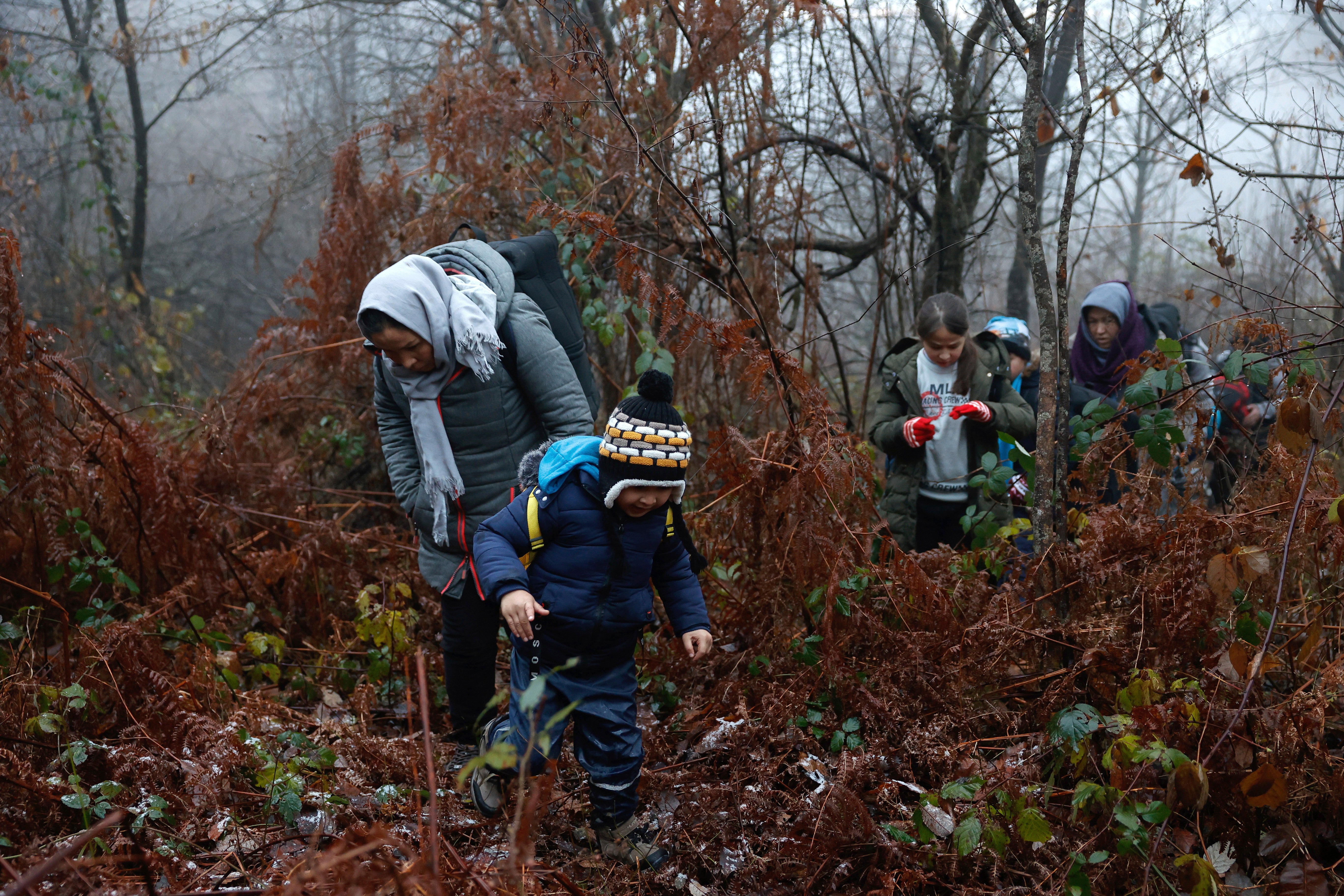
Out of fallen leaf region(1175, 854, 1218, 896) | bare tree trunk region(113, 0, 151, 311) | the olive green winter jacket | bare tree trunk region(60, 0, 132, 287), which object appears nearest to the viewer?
fallen leaf region(1175, 854, 1218, 896)

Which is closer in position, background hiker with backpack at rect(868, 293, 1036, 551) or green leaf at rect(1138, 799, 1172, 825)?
green leaf at rect(1138, 799, 1172, 825)

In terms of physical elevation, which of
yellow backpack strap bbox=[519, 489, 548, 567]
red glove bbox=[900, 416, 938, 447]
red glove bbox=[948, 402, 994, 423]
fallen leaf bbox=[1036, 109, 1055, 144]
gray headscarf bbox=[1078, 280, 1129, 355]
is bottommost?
yellow backpack strap bbox=[519, 489, 548, 567]

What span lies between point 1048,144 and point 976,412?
2408 millimetres

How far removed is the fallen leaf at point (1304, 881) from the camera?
85.4 inches

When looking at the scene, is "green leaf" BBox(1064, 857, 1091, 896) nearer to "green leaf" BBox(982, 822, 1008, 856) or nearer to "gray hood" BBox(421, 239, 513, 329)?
Result: "green leaf" BBox(982, 822, 1008, 856)

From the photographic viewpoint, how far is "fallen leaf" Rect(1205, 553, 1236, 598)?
8.23ft

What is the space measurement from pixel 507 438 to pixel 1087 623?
2.10m

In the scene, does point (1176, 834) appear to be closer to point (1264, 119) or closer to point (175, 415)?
point (1264, 119)

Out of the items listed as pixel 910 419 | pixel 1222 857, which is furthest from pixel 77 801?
pixel 910 419

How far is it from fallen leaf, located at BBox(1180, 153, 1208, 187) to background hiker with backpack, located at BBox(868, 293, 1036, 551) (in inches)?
40.9

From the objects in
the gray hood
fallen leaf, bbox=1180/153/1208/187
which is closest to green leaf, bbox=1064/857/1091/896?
the gray hood

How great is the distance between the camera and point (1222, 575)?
8.27ft

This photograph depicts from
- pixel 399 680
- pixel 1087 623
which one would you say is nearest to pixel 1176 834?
pixel 1087 623

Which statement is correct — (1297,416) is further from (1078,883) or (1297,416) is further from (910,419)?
(910,419)
